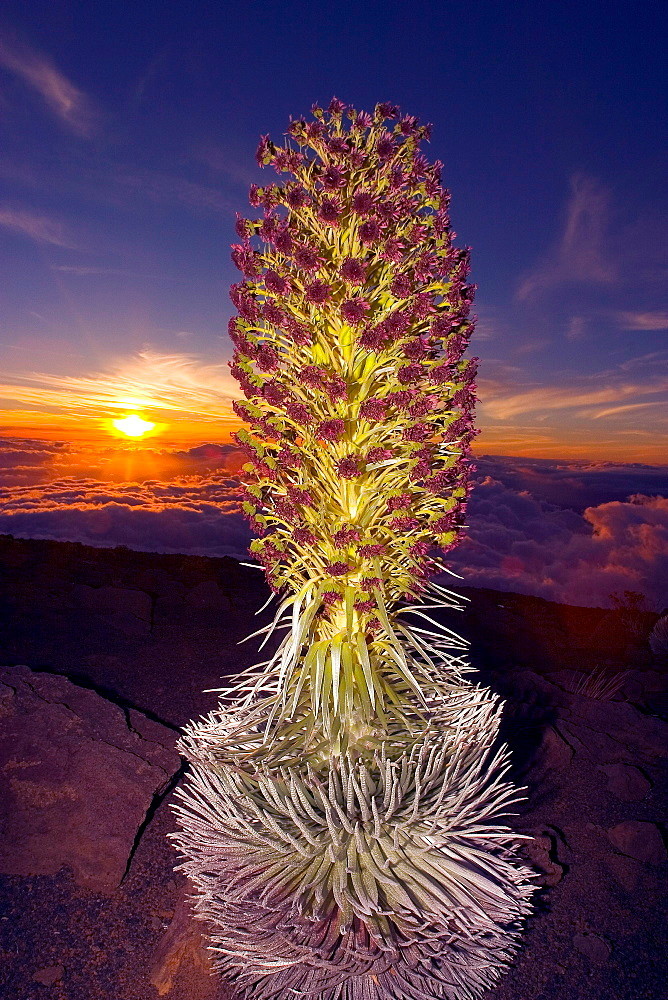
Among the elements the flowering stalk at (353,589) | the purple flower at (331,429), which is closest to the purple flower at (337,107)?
the flowering stalk at (353,589)

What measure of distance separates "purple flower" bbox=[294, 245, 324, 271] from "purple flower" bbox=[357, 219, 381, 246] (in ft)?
0.59

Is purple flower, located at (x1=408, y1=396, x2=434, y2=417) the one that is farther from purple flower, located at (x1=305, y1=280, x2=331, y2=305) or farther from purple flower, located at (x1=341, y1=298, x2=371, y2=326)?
purple flower, located at (x1=305, y1=280, x2=331, y2=305)

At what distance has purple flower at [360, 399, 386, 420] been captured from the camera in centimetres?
235

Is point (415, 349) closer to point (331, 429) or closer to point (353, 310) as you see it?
point (353, 310)

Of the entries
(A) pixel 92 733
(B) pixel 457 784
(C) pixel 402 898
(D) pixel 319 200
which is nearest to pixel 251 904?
(C) pixel 402 898

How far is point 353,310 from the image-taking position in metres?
2.28

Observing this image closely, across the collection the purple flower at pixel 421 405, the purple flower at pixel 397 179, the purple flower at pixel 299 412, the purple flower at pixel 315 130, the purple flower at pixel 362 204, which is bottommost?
the purple flower at pixel 299 412

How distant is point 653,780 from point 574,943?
2048mm

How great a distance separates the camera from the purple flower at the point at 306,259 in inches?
90.6

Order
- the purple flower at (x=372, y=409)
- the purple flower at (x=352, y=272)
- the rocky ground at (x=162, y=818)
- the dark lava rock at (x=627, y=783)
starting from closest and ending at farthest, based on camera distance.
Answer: the purple flower at (x=352, y=272) < the purple flower at (x=372, y=409) < the rocky ground at (x=162, y=818) < the dark lava rock at (x=627, y=783)

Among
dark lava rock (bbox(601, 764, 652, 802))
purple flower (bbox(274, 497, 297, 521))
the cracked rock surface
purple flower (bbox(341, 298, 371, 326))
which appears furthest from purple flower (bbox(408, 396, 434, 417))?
dark lava rock (bbox(601, 764, 652, 802))

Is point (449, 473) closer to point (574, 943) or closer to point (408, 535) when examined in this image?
point (408, 535)

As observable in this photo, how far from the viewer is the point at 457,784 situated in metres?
2.58

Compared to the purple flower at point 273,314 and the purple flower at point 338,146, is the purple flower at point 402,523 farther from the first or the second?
the purple flower at point 338,146
